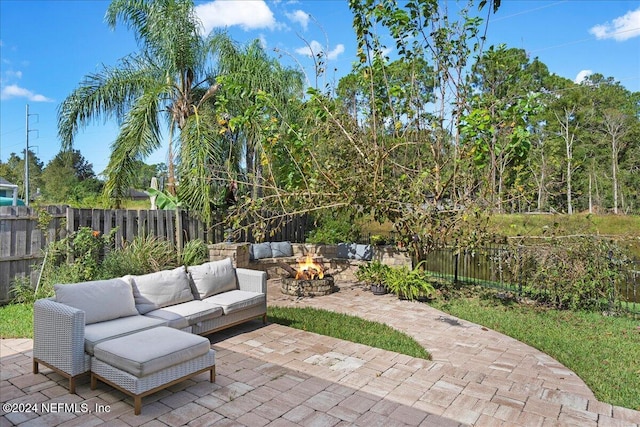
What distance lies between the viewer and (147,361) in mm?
3107

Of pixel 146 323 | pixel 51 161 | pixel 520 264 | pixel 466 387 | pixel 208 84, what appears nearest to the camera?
pixel 466 387

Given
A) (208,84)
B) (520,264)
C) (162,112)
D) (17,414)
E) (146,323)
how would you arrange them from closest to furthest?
(17,414) → (146,323) → (520,264) → (162,112) → (208,84)

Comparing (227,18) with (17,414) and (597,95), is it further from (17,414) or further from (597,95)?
(597,95)

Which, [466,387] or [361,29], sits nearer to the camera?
[466,387]

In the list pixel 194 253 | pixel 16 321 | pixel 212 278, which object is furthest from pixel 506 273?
pixel 16 321

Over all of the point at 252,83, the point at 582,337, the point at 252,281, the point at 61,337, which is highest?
the point at 252,83

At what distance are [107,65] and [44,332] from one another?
25.6 ft

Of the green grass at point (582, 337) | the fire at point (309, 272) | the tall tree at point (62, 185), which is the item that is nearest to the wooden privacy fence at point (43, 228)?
the fire at point (309, 272)

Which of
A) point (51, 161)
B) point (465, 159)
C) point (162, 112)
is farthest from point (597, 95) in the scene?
point (51, 161)

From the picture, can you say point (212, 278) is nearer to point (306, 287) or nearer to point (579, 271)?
point (306, 287)

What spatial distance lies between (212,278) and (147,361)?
2.27 meters

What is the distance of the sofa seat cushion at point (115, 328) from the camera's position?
11.5 feet

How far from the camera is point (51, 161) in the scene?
125 feet

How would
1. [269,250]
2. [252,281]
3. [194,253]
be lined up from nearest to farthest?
[252,281] → [194,253] → [269,250]
